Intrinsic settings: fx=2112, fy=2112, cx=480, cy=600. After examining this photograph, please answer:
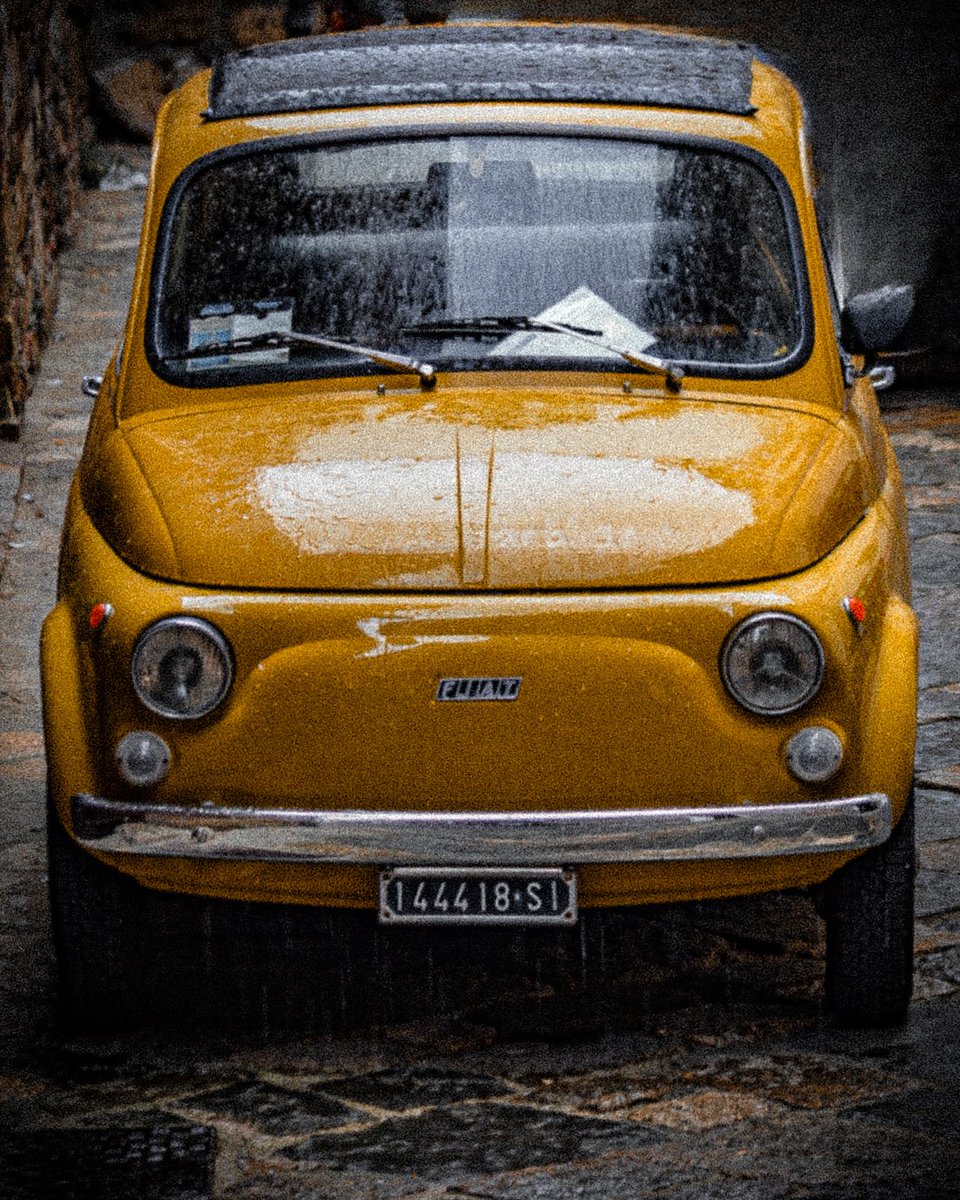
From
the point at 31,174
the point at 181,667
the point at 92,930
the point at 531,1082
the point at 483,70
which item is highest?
the point at 483,70

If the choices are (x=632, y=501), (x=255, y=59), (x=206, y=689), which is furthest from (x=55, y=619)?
(x=255, y=59)

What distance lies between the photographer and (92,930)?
4117 millimetres

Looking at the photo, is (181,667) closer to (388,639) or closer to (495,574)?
(388,639)

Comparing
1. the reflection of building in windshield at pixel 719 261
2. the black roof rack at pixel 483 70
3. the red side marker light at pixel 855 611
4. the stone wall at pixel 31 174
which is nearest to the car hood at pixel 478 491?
the red side marker light at pixel 855 611

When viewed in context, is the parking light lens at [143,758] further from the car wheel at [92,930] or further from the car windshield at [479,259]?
the car windshield at [479,259]

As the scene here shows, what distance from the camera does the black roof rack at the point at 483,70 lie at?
16.5 feet

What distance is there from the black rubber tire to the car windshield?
117cm

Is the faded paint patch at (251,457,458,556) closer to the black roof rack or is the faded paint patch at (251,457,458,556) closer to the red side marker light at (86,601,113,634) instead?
the red side marker light at (86,601,113,634)

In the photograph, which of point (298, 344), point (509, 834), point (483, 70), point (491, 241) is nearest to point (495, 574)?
point (509, 834)

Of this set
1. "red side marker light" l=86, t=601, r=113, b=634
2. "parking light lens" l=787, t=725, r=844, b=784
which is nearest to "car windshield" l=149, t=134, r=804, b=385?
"red side marker light" l=86, t=601, r=113, b=634

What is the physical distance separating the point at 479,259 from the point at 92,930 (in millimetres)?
1720

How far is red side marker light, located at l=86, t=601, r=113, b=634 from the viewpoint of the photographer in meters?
3.91

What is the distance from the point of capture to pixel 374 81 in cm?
514

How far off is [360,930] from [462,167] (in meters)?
1.77
